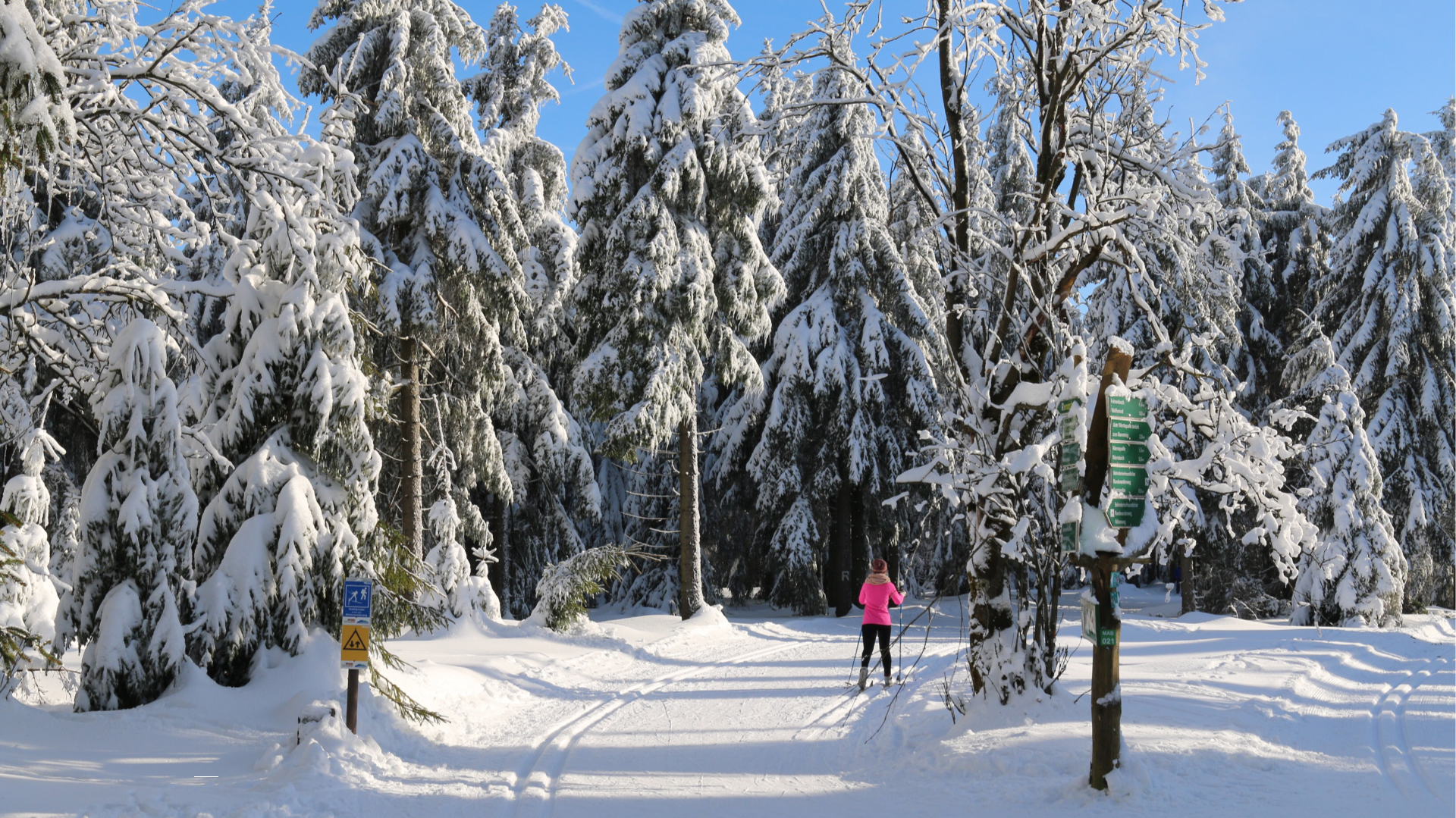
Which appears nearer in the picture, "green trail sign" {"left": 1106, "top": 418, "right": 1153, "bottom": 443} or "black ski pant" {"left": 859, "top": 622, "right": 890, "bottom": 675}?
"green trail sign" {"left": 1106, "top": 418, "right": 1153, "bottom": 443}

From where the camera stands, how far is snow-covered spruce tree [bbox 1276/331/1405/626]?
20844 mm

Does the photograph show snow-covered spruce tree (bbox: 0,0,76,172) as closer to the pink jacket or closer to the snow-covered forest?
the snow-covered forest

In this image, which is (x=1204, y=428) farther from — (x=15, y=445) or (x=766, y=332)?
(x=766, y=332)

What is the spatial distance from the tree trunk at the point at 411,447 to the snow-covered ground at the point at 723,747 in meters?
3.95

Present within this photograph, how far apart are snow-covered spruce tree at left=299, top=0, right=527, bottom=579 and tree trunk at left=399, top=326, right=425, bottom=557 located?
0.07 ft

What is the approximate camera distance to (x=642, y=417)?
17438 mm

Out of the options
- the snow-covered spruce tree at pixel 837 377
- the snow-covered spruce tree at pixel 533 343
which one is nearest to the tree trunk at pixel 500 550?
the snow-covered spruce tree at pixel 533 343

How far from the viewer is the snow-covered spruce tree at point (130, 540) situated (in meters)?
7.98

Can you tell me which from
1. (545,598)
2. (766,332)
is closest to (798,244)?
(766,332)

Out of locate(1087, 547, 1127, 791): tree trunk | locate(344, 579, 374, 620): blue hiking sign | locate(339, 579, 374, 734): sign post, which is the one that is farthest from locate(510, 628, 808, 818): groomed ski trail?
locate(1087, 547, 1127, 791): tree trunk

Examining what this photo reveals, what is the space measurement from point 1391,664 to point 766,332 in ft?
41.6

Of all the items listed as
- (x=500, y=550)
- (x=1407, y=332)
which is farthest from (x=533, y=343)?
(x=1407, y=332)

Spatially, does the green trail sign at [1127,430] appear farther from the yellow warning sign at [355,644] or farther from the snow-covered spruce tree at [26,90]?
the snow-covered spruce tree at [26,90]

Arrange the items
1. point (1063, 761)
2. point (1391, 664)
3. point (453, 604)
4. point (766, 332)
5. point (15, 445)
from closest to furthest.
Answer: point (1063, 761), point (15, 445), point (1391, 664), point (453, 604), point (766, 332)
